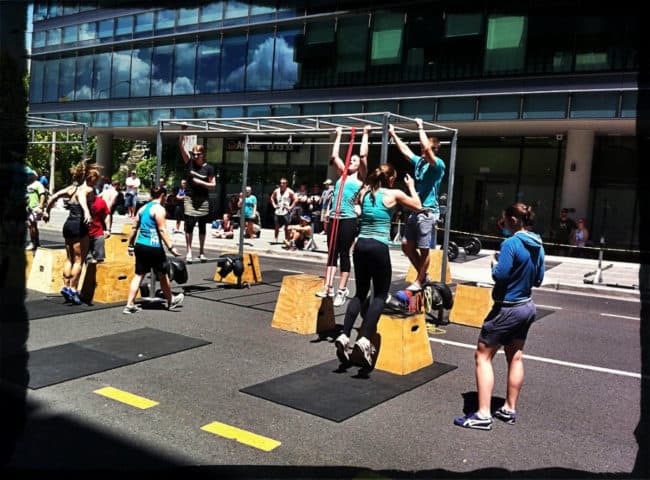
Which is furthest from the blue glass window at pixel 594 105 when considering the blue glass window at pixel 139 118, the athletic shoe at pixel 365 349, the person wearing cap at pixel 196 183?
the blue glass window at pixel 139 118

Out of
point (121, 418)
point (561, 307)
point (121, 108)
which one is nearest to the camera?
point (121, 418)

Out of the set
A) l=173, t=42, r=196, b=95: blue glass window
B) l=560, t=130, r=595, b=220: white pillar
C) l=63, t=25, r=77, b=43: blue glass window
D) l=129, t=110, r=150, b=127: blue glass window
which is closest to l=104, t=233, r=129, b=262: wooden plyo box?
l=173, t=42, r=196, b=95: blue glass window

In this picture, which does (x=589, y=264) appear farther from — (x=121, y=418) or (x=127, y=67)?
(x=127, y=67)

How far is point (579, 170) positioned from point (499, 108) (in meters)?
3.58

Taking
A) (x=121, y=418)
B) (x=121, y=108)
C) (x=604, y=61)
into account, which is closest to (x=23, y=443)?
(x=121, y=418)

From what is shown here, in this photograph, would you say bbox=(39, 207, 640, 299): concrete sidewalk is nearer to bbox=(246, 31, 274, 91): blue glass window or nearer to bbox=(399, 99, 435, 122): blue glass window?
bbox=(399, 99, 435, 122): blue glass window

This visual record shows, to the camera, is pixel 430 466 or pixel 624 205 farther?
pixel 624 205

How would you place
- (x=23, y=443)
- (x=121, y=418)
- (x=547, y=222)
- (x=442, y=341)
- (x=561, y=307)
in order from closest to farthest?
(x=23, y=443) → (x=121, y=418) → (x=442, y=341) → (x=561, y=307) → (x=547, y=222)

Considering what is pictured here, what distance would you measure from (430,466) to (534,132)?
721 inches

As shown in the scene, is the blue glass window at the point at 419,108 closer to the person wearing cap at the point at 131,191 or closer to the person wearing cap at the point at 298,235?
the person wearing cap at the point at 298,235

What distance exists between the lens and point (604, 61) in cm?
1634

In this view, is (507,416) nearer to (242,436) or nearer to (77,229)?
(242,436)

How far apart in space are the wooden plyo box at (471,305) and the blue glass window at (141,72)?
830 inches

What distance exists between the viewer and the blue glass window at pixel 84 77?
27.3m
